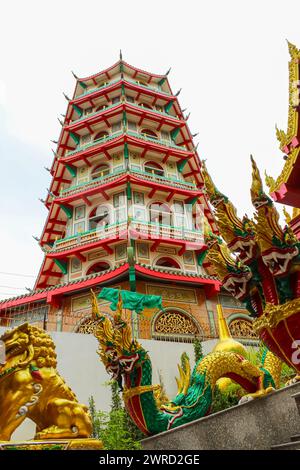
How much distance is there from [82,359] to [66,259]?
7.58 m

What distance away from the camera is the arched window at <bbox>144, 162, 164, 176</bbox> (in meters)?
18.1

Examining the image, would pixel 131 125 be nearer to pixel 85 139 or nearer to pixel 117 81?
pixel 85 139

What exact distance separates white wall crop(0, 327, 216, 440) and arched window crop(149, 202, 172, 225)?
25.9ft

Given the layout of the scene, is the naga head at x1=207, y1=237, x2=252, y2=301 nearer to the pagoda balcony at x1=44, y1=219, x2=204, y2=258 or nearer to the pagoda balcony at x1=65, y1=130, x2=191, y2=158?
the pagoda balcony at x1=44, y1=219, x2=204, y2=258

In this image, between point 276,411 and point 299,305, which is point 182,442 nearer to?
point 276,411

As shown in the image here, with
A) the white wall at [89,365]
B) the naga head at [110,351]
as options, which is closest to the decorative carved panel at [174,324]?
the white wall at [89,365]

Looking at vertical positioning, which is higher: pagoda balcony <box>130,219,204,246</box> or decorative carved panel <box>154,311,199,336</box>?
pagoda balcony <box>130,219,204,246</box>

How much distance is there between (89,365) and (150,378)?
10.4 feet

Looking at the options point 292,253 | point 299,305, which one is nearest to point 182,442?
point 299,305

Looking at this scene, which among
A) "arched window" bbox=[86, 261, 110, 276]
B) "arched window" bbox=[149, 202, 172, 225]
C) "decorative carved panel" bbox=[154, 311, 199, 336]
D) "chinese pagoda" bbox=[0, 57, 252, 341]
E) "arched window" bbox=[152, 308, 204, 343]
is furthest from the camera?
"arched window" bbox=[149, 202, 172, 225]

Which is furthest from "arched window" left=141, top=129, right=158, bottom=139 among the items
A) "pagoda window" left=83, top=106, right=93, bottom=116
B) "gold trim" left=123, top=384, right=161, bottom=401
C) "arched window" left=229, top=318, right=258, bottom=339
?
"gold trim" left=123, top=384, right=161, bottom=401

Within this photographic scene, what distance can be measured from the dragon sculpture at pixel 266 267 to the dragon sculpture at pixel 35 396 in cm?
204

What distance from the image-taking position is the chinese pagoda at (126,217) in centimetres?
1330

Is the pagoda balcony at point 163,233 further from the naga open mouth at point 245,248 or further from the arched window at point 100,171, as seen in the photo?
the naga open mouth at point 245,248
